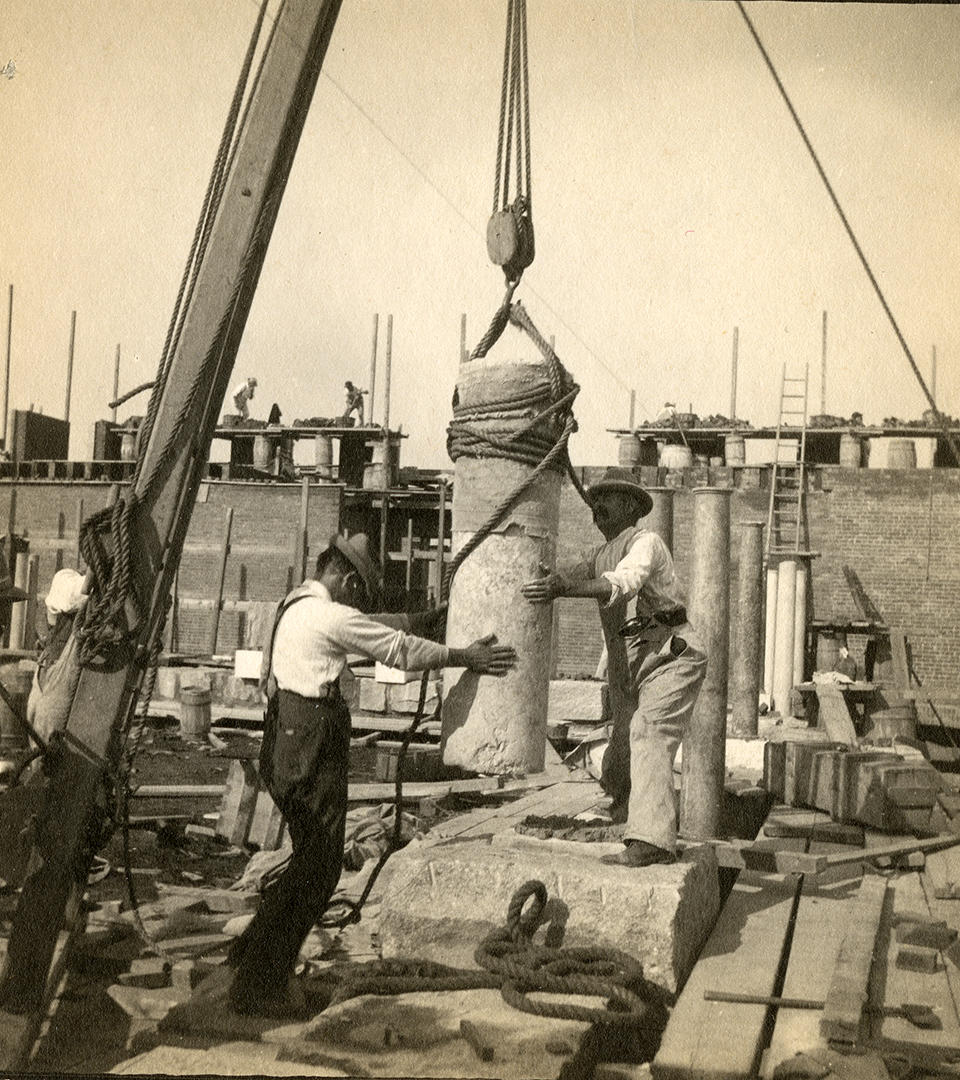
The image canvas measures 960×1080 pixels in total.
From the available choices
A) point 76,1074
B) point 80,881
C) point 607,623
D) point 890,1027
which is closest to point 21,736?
point 80,881

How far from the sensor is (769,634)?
21.4 metres

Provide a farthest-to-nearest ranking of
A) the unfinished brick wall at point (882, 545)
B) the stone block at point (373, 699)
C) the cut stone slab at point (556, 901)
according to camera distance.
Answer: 1. the unfinished brick wall at point (882, 545)
2. the stone block at point (373, 699)
3. the cut stone slab at point (556, 901)

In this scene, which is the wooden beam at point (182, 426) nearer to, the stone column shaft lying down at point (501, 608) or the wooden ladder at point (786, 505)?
the stone column shaft lying down at point (501, 608)

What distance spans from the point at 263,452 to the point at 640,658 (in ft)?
79.8

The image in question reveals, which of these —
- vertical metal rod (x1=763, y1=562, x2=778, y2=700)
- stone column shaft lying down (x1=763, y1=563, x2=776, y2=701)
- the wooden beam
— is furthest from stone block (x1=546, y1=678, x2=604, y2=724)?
the wooden beam

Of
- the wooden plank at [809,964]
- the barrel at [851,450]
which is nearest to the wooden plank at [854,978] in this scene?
the wooden plank at [809,964]

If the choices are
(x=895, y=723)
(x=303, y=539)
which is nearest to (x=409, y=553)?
(x=303, y=539)

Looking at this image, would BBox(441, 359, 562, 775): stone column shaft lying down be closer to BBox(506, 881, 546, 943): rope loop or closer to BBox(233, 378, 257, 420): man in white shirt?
BBox(506, 881, 546, 943): rope loop

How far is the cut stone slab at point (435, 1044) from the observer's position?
3730mm

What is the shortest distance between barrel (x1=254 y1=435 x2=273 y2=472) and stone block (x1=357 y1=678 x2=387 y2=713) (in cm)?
1213

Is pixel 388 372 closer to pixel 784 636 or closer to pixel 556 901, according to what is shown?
pixel 784 636

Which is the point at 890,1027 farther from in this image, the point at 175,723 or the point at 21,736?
the point at 175,723

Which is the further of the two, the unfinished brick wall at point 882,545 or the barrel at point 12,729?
the unfinished brick wall at point 882,545

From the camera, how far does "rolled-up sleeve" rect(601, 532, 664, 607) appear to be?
4.95m
